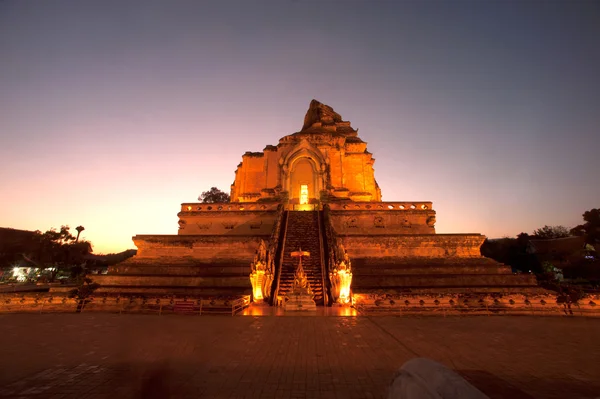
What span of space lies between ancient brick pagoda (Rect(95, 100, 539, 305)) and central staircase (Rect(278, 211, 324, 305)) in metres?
0.06

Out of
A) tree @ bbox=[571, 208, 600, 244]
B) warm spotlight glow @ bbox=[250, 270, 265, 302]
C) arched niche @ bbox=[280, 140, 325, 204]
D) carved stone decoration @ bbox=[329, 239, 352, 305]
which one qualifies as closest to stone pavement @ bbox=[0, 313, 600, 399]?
carved stone decoration @ bbox=[329, 239, 352, 305]

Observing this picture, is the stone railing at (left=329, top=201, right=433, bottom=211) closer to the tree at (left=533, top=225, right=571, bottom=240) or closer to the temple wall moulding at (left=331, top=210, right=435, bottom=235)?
the temple wall moulding at (left=331, top=210, right=435, bottom=235)

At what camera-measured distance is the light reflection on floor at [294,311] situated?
11258 millimetres

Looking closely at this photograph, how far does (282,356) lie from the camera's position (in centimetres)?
636

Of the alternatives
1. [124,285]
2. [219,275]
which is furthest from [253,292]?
[124,285]

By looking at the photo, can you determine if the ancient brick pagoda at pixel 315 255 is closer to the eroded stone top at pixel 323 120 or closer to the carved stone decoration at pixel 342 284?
the carved stone decoration at pixel 342 284

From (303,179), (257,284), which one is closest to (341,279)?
(257,284)

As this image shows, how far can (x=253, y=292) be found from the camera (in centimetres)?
1402

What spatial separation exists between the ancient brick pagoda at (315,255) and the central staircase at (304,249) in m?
0.06

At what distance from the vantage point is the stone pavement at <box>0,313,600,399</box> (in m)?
4.81

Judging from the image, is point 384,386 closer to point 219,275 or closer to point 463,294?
point 463,294

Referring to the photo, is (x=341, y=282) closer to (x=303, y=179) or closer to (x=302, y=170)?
(x=303, y=179)

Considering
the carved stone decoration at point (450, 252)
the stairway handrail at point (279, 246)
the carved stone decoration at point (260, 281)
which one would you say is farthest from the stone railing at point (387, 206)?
the carved stone decoration at point (260, 281)

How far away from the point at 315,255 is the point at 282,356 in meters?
11.1
